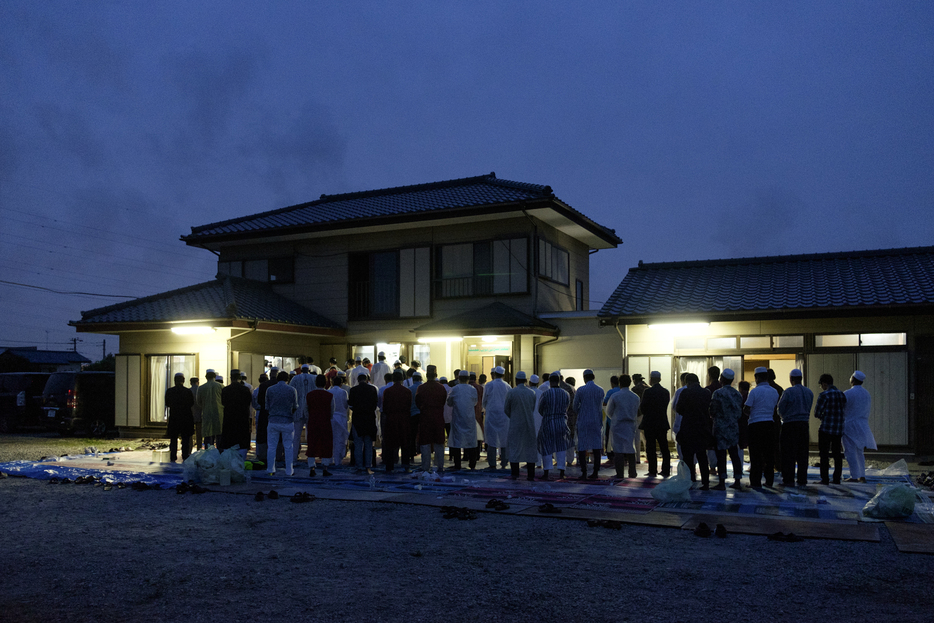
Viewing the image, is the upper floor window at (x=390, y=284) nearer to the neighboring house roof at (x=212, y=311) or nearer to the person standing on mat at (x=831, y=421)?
the neighboring house roof at (x=212, y=311)

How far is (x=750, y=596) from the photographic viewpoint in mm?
5168

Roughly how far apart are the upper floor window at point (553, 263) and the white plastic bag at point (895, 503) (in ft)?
36.7

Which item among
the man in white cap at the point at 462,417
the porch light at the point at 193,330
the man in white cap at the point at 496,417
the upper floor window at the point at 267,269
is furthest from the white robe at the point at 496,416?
the upper floor window at the point at 267,269

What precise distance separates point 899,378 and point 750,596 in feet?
34.7

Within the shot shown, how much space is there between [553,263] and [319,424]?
30.7 feet

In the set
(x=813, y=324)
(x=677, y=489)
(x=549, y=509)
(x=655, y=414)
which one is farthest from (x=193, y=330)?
(x=813, y=324)

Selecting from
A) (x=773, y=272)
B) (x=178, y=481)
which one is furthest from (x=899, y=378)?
(x=178, y=481)

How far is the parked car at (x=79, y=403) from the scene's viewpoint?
750 inches

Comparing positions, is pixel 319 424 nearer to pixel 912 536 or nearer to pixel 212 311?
pixel 212 311

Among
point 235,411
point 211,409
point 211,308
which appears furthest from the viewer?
point 211,308

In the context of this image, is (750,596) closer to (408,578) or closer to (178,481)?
(408,578)

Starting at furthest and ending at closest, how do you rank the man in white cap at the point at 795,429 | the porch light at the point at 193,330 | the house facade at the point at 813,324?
1. the porch light at the point at 193,330
2. the house facade at the point at 813,324
3. the man in white cap at the point at 795,429

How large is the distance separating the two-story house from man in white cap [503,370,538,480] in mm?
5305

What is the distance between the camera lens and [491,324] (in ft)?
56.3
